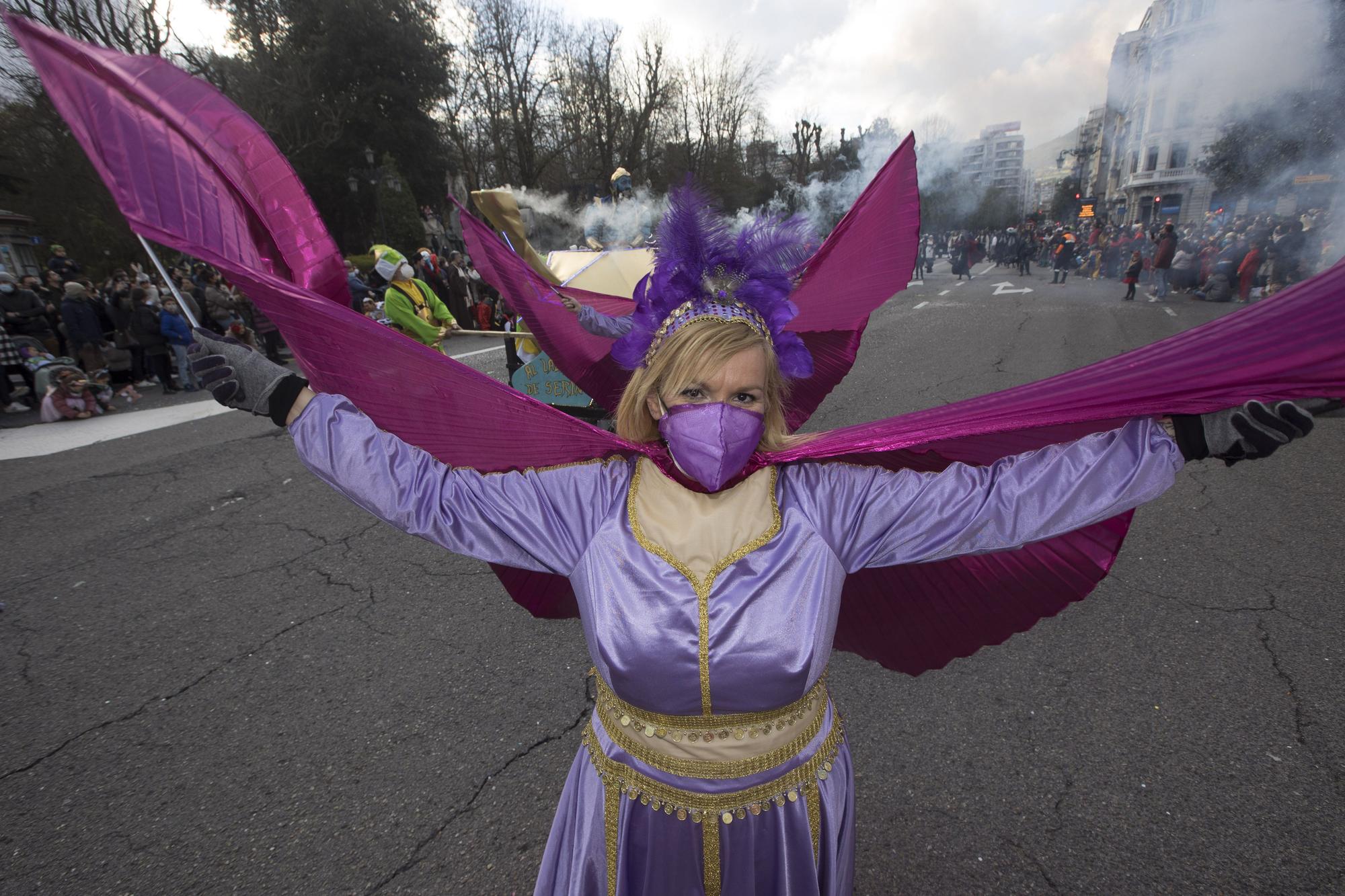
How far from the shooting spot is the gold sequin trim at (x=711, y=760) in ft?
4.50

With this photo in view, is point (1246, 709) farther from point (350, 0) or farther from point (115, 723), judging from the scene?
point (350, 0)

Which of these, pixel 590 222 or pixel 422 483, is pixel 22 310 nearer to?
pixel 590 222

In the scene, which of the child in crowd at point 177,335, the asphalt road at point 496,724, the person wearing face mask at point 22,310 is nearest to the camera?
the asphalt road at point 496,724

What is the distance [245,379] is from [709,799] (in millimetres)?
1284

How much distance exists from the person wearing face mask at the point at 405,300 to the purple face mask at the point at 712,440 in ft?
17.0

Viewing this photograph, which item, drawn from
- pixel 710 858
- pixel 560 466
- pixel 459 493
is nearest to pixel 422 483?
pixel 459 493

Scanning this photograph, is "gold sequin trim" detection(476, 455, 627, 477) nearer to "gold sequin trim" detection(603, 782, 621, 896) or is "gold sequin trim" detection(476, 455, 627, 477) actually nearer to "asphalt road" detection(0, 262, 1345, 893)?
"gold sequin trim" detection(603, 782, 621, 896)

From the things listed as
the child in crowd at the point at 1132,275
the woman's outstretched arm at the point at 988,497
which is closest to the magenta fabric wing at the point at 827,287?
the woman's outstretched arm at the point at 988,497

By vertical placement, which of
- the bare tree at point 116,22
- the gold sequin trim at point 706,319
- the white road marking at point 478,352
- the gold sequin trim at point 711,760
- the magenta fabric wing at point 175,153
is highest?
the bare tree at point 116,22

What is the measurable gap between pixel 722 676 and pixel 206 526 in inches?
213

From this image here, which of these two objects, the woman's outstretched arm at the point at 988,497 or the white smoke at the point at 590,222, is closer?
the woman's outstretched arm at the point at 988,497

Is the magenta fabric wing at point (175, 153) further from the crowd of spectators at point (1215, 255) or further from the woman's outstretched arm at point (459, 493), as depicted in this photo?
the crowd of spectators at point (1215, 255)

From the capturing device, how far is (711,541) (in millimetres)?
1371

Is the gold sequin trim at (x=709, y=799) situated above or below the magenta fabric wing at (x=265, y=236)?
below
